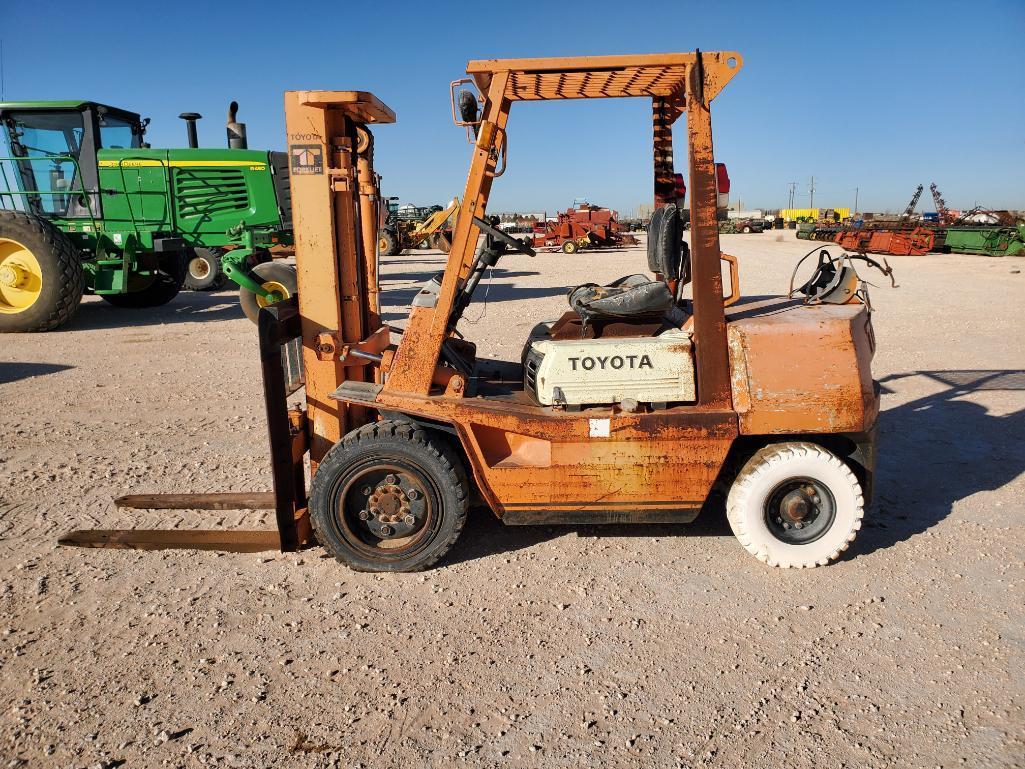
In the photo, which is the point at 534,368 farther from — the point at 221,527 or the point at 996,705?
the point at 996,705

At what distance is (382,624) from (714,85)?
3215mm

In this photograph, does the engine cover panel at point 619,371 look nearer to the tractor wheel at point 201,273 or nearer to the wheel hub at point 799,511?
the wheel hub at point 799,511

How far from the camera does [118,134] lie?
1376 centimetres

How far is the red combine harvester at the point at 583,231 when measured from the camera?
111 ft

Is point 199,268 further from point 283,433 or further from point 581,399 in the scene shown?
point 581,399

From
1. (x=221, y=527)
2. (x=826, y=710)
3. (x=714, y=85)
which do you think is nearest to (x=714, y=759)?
(x=826, y=710)

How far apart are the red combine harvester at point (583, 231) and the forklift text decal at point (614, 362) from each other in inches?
1150

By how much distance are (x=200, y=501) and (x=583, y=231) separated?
30659mm

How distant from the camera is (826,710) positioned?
3.07 m

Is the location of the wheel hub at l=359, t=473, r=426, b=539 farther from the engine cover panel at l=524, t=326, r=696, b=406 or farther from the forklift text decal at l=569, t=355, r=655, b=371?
the forklift text decal at l=569, t=355, r=655, b=371

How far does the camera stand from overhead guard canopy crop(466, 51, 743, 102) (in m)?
3.80

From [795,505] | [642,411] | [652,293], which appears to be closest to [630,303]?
[652,293]

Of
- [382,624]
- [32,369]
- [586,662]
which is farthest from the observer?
[32,369]

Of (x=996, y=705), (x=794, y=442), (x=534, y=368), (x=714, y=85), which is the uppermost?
(x=714, y=85)
